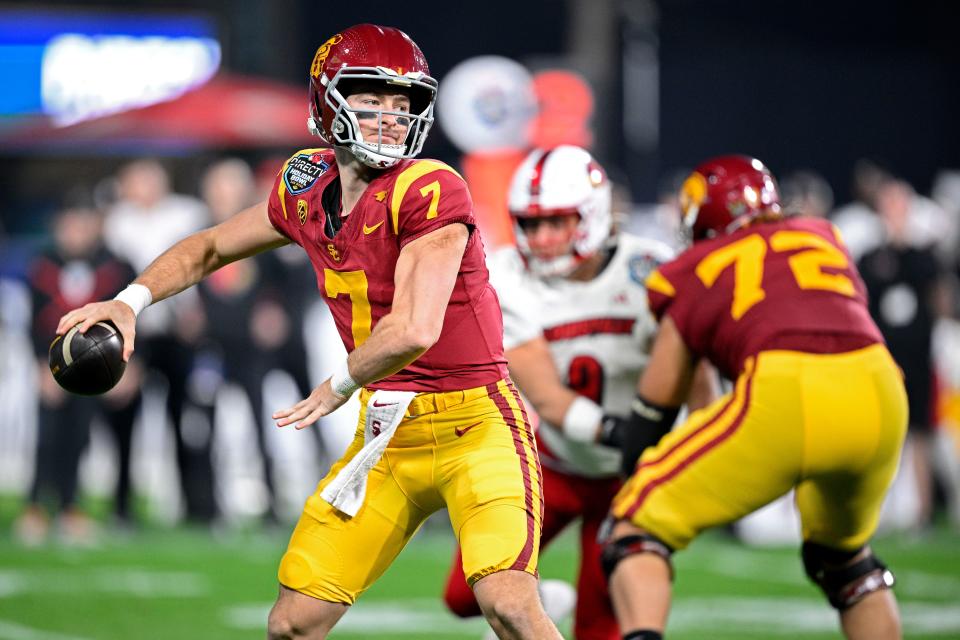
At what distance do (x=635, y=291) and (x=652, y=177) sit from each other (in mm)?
Result: 12149

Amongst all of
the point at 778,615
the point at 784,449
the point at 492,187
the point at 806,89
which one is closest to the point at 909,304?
the point at 778,615

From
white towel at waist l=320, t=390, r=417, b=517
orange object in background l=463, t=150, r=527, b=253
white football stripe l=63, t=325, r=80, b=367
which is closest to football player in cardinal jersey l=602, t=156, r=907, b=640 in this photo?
white towel at waist l=320, t=390, r=417, b=517

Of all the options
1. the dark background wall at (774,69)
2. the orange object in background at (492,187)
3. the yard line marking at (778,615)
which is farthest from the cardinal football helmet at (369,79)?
the dark background wall at (774,69)

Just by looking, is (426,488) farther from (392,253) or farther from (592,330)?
(592,330)

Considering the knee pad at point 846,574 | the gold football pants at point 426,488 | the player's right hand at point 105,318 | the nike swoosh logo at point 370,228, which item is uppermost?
the nike swoosh logo at point 370,228

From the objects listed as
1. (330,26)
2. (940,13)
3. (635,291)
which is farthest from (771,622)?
(940,13)

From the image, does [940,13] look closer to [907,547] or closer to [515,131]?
[515,131]

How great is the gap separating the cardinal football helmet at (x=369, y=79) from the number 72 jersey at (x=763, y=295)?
3.20ft

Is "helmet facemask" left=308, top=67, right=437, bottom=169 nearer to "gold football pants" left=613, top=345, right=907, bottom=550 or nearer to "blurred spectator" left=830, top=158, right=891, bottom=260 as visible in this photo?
"gold football pants" left=613, top=345, right=907, bottom=550

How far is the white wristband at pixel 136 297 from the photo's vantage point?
405cm

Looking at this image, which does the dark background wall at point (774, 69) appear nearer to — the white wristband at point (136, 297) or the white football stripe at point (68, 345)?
the white wristband at point (136, 297)

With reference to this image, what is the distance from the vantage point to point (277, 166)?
11695 mm

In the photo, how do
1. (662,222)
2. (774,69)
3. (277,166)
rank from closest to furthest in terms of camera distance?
(662,222), (277,166), (774,69)

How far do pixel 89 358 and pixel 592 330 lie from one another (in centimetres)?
187
